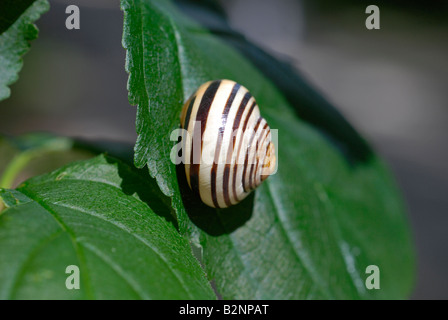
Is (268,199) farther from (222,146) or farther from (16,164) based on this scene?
(16,164)

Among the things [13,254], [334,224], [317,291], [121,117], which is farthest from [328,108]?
[121,117]

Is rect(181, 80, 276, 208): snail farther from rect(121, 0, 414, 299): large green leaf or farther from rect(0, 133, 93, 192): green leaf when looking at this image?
rect(0, 133, 93, 192): green leaf

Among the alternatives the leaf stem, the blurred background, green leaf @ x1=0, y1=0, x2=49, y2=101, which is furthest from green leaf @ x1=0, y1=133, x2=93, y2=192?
the blurred background

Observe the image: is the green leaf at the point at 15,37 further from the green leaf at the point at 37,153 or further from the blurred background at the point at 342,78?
the blurred background at the point at 342,78

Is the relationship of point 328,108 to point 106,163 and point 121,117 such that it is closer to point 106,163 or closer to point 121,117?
point 106,163

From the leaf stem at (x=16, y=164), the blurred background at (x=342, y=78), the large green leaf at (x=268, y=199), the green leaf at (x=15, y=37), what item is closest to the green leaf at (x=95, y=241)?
the large green leaf at (x=268, y=199)
